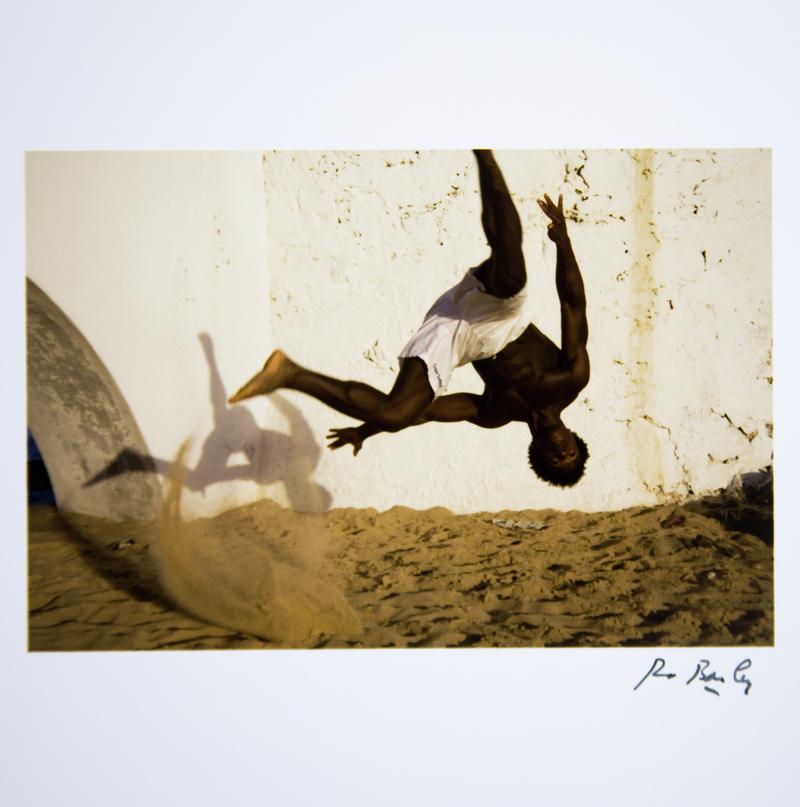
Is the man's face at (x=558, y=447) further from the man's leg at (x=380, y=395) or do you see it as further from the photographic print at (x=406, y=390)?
the man's leg at (x=380, y=395)

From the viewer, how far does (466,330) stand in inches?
128

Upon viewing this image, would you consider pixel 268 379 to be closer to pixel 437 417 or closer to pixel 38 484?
pixel 437 417

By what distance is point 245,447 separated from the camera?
3355 mm

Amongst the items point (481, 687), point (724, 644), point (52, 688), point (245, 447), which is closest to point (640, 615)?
point (724, 644)

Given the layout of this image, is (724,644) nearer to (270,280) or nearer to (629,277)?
(629,277)

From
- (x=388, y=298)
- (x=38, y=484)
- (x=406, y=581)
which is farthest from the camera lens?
(x=38, y=484)

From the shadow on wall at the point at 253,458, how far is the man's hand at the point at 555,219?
1.41 m

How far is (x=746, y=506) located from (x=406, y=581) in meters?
1.56

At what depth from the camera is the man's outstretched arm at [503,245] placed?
3221 mm

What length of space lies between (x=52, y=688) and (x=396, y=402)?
1.91m

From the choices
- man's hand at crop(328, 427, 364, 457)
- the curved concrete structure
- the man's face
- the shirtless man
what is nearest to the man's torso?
the shirtless man
